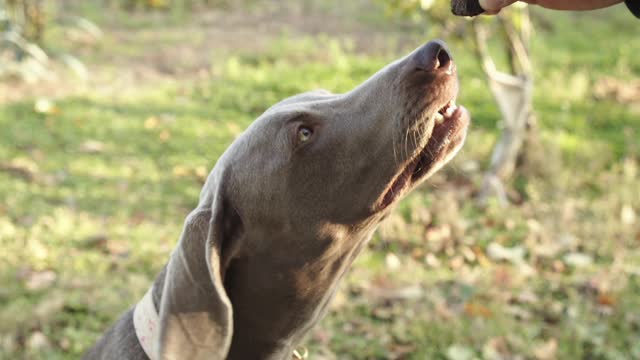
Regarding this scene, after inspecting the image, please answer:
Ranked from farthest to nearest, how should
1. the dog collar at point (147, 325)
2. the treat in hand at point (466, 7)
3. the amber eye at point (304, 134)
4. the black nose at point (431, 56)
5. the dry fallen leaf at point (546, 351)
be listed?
1. the dry fallen leaf at point (546, 351)
2. the dog collar at point (147, 325)
3. the amber eye at point (304, 134)
4. the black nose at point (431, 56)
5. the treat in hand at point (466, 7)

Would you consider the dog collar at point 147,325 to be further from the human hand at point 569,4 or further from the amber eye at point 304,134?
the human hand at point 569,4

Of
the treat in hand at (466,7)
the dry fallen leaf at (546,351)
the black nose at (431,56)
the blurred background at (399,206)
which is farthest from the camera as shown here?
the blurred background at (399,206)

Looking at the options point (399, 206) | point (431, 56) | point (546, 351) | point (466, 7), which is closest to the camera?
point (466, 7)

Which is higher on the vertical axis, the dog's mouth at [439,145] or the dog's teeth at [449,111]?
the dog's teeth at [449,111]

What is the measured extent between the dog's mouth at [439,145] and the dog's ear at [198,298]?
544 millimetres

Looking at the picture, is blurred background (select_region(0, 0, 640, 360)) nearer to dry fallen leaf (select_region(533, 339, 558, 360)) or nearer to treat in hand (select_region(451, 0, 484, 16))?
Answer: dry fallen leaf (select_region(533, 339, 558, 360))

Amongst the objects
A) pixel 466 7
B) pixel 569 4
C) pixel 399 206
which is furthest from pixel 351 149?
pixel 399 206

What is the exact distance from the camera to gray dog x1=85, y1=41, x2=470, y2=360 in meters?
2.55

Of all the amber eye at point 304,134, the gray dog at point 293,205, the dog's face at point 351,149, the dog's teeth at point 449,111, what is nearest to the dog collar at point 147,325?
the gray dog at point 293,205

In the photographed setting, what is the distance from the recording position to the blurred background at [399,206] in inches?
188

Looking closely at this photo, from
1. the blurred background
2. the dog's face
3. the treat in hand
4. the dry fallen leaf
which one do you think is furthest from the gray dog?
the dry fallen leaf

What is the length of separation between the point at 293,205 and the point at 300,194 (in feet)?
0.14

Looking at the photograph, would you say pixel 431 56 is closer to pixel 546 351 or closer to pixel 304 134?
pixel 304 134

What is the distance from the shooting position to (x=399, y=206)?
6.29m
